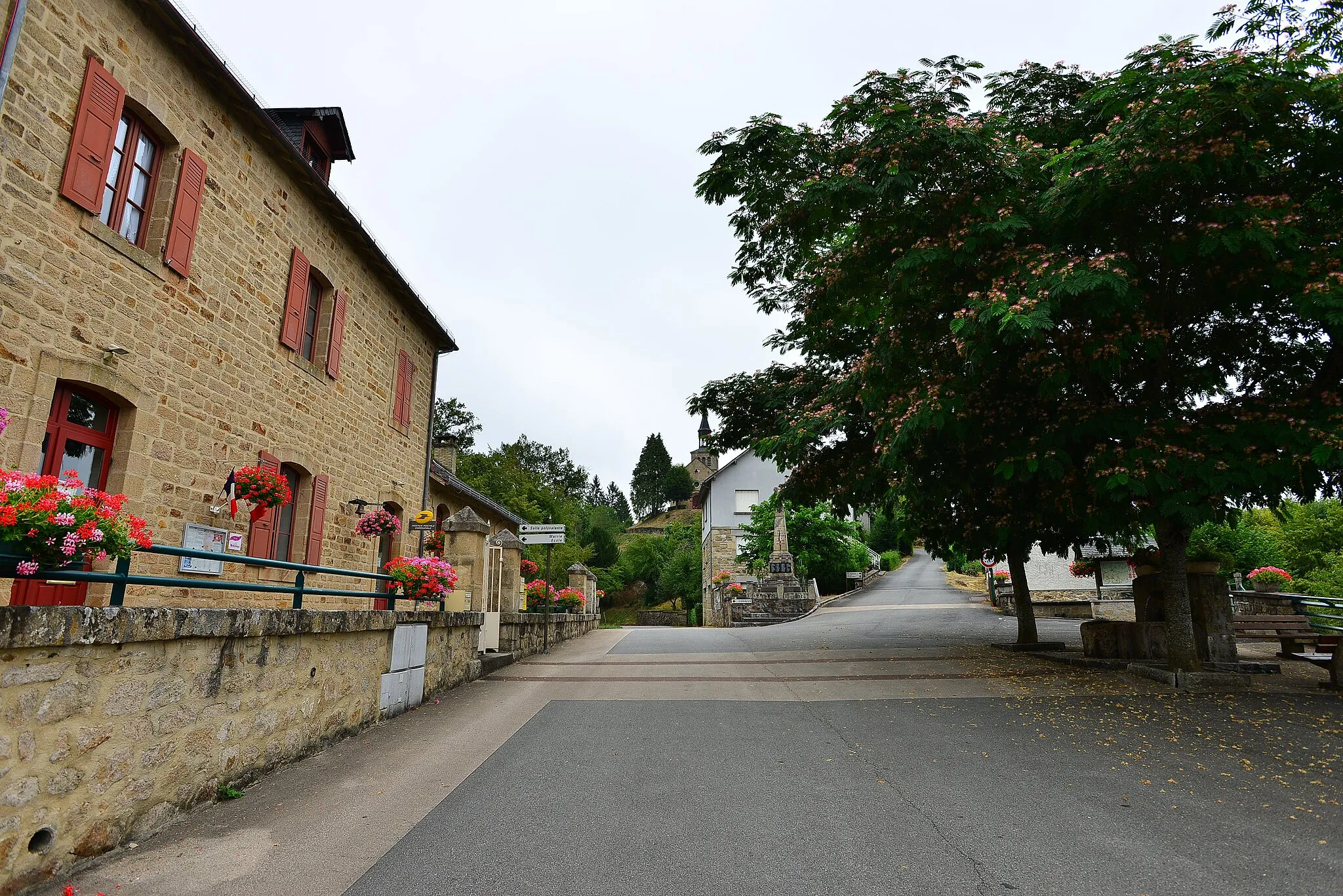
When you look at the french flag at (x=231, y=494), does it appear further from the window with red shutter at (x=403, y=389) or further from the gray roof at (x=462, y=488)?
the gray roof at (x=462, y=488)

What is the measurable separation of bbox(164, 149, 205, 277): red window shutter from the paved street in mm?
5537

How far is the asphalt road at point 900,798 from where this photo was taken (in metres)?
3.62

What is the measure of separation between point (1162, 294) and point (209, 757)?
9909 millimetres

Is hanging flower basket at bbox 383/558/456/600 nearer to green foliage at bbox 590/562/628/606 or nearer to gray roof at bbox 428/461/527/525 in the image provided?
gray roof at bbox 428/461/527/525

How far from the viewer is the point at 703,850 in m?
3.96

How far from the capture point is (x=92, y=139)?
6594 millimetres

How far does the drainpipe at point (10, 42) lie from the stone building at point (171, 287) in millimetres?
115

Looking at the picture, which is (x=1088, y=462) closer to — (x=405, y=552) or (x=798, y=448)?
(x=798, y=448)

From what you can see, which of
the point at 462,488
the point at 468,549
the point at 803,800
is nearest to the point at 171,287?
the point at 468,549

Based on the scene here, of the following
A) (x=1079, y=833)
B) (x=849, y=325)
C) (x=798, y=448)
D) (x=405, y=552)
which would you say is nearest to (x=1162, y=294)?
(x=849, y=325)

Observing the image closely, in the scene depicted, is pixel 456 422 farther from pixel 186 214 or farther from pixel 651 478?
pixel 651 478

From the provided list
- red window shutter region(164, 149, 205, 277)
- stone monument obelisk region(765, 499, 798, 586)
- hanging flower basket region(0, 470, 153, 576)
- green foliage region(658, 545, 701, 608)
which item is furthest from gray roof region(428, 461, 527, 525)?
green foliage region(658, 545, 701, 608)

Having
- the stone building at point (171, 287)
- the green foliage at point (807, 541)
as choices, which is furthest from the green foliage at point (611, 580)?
the stone building at point (171, 287)

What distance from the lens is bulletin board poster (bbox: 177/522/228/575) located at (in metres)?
7.92
